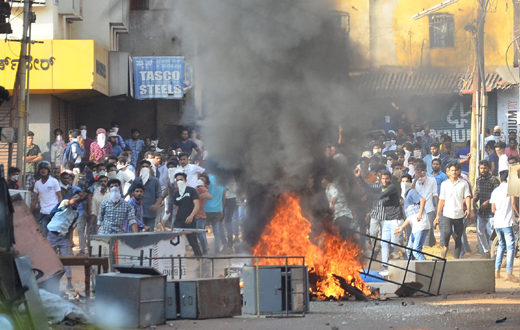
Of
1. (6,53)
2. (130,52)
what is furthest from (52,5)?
(130,52)

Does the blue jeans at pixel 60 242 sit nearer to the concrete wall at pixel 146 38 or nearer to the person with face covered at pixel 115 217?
the person with face covered at pixel 115 217

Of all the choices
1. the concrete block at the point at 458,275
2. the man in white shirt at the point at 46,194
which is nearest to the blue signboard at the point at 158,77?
the man in white shirt at the point at 46,194

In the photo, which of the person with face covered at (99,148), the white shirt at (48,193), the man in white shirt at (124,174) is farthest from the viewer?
the person with face covered at (99,148)

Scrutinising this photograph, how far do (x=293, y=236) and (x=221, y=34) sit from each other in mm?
3404

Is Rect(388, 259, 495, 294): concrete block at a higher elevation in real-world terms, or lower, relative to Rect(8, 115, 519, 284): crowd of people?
lower

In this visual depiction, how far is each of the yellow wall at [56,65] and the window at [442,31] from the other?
12.0m

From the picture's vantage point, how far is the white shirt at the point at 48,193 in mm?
12211

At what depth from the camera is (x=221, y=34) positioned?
11414mm

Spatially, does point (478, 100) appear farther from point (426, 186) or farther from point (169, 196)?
point (169, 196)

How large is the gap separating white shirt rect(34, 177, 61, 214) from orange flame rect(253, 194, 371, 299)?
3.73 meters

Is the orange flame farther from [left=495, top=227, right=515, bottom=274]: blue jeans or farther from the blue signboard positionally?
the blue signboard

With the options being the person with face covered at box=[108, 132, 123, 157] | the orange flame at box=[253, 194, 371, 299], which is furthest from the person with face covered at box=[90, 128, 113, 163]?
the orange flame at box=[253, 194, 371, 299]

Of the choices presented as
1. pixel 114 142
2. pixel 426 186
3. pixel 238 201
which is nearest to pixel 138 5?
pixel 114 142

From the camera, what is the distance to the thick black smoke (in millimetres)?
11273
